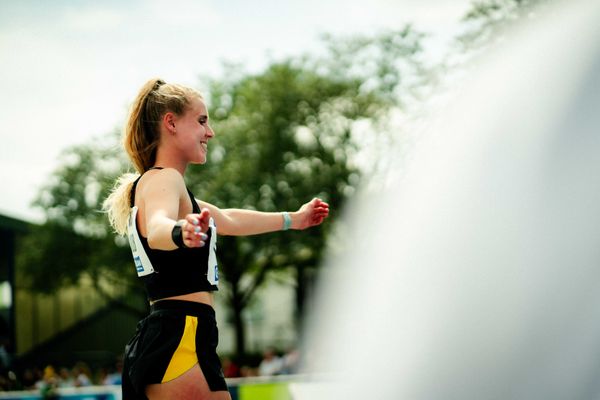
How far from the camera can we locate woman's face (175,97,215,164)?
9.46 ft

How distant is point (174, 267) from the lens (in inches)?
106

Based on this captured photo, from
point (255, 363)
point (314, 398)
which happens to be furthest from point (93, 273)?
point (314, 398)

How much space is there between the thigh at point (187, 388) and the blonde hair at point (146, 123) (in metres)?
0.69

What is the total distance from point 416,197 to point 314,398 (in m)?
1.73

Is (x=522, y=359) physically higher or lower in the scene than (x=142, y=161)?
lower

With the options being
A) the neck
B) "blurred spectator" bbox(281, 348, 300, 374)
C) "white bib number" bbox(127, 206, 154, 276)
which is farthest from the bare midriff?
"blurred spectator" bbox(281, 348, 300, 374)

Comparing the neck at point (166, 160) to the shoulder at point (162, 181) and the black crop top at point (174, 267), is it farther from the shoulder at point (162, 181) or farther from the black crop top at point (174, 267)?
the black crop top at point (174, 267)

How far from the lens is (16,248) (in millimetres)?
31234

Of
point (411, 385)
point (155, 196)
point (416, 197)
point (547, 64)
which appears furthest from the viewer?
point (416, 197)

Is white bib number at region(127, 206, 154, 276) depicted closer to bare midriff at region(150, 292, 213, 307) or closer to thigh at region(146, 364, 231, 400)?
bare midriff at region(150, 292, 213, 307)

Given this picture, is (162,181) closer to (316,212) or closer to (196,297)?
(196,297)

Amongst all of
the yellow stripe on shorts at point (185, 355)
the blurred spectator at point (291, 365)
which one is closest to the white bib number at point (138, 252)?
the yellow stripe on shorts at point (185, 355)

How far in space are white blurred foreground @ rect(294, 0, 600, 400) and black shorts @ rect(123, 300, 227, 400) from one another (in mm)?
939

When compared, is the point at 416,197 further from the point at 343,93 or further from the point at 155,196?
the point at 343,93
